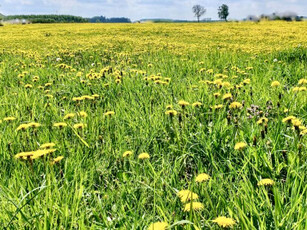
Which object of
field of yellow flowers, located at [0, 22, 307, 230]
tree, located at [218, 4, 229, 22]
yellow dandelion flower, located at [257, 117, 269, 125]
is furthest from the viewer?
tree, located at [218, 4, 229, 22]

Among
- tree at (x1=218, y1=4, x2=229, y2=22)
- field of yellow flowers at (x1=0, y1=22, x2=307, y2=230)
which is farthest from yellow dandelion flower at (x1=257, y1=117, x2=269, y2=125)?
tree at (x1=218, y1=4, x2=229, y2=22)

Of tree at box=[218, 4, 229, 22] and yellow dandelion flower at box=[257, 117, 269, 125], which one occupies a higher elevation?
tree at box=[218, 4, 229, 22]

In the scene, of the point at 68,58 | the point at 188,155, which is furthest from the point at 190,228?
the point at 68,58

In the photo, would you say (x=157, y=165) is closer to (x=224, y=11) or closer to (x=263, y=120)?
(x=263, y=120)

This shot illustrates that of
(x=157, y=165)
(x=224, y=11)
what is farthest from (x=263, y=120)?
(x=224, y=11)

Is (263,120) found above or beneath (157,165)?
above

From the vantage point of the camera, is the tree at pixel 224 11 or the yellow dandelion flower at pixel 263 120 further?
the tree at pixel 224 11

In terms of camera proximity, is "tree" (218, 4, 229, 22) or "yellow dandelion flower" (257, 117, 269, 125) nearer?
"yellow dandelion flower" (257, 117, 269, 125)

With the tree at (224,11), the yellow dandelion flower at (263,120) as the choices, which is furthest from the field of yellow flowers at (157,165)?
the tree at (224,11)

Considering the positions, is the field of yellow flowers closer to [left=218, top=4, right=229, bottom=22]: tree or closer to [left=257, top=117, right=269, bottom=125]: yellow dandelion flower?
[left=257, top=117, right=269, bottom=125]: yellow dandelion flower

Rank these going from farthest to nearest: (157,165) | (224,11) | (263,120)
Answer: (224,11), (263,120), (157,165)

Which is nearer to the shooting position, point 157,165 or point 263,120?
point 157,165

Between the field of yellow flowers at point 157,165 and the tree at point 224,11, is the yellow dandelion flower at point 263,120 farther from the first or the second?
the tree at point 224,11

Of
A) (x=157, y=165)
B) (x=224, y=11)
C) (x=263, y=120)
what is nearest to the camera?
(x=157, y=165)
